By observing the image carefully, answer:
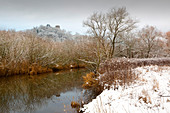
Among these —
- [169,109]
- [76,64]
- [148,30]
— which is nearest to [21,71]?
[76,64]

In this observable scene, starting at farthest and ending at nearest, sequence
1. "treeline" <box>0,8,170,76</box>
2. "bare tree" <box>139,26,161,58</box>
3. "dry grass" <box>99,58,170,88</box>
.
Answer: "bare tree" <box>139,26,161,58</box> < "treeline" <box>0,8,170,76</box> < "dry grass" <box>99,58,170,88</box>

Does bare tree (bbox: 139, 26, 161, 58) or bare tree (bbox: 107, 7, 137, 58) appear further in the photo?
bare tree (bbox: 139, 26, 161, 58)

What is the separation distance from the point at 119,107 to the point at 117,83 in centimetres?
277

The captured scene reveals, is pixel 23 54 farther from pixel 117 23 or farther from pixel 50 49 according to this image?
pixel 117 23

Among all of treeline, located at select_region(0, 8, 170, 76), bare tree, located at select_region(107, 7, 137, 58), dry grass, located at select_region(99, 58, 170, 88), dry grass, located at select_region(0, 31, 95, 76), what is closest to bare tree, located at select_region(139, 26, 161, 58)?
treeline, located at select_region(0, 8, 170, 76)

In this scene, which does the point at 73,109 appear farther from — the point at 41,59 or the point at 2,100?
the point at 41,59

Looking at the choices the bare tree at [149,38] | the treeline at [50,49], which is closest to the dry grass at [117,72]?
the treeline at [50,49]

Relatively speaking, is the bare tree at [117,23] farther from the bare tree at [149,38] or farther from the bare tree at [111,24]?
the bare tree at [149,38]

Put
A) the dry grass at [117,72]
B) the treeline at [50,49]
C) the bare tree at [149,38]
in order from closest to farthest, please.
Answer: the dry grass at [117,72]
the treeline at [50,49]
the bare tree at [149,38]

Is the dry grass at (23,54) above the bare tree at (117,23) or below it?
below

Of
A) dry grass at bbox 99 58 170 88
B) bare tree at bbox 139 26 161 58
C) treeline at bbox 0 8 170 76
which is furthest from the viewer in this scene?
bare tree at bbox 139 26 161 58

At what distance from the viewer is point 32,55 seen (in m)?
20.3

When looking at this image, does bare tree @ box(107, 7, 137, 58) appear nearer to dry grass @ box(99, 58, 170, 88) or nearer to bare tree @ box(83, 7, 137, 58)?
bare tree @ box(83, 7, 137, 58)

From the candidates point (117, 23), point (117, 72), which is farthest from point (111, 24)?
point (117, 72)
